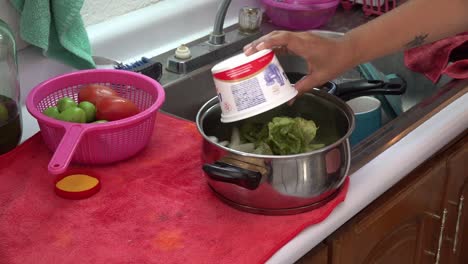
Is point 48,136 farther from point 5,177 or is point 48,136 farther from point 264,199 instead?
point 264,199

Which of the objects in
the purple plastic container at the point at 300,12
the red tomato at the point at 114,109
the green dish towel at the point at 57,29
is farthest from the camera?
the purple plastic container at the point at 300,12

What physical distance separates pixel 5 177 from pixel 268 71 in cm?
45

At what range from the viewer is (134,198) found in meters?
1.05

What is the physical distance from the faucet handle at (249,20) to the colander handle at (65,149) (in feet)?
2.16

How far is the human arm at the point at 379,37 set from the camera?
109cm

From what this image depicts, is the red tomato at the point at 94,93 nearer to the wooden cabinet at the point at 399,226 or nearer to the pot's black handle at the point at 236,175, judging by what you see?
the pot's black handle at the point at 236,175

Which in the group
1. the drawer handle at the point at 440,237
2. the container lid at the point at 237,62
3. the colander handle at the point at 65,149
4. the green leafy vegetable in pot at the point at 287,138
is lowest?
the drawer handle at the point at 440,237

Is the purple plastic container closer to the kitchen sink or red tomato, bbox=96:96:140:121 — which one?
the kitchen sink

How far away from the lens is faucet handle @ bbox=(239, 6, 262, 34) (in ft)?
5.31

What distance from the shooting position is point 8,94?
123 centimetres

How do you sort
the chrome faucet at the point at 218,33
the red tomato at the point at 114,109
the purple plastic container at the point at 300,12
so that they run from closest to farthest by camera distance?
the red tomato at the point at 114,109, the chrome faucet at the point at 218,33, the purple plastic container at the point at 300,12

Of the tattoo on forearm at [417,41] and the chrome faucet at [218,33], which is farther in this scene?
the chrome faucet at [218,33]

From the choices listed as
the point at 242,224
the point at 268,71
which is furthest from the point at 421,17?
the point at 242,224

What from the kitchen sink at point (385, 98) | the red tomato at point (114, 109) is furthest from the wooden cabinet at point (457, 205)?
the red tomato at point (114, 109)
